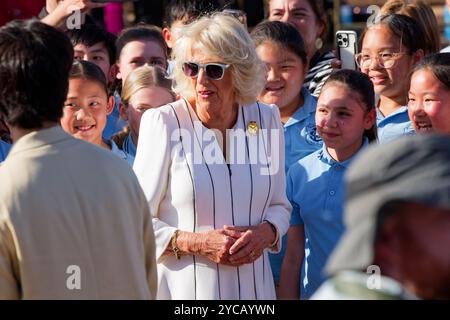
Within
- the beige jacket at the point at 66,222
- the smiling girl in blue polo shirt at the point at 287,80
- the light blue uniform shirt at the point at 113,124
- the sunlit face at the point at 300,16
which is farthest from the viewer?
the sunlit face at the point at 300,16

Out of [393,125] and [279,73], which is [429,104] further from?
[279,73]

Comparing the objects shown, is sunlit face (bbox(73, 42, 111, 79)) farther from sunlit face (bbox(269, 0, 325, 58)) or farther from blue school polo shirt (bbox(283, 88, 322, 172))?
blue school polo shirt (bbox(283, 88, 322, 172))

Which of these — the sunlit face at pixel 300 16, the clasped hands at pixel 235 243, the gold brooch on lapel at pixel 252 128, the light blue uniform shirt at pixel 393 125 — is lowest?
the clasped hands at pixel 235 243

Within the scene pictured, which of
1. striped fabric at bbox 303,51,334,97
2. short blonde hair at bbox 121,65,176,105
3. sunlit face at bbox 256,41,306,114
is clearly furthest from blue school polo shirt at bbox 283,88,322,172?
short blonde hair at bbox 121,65,176,105

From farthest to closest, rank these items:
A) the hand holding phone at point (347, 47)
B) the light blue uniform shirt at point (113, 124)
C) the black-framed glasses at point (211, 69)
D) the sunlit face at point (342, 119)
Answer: the hand holding phone at point (347, 47), the light blue uniform shirt at point (113, 124), the sunlit face at point (342, 119), the black-framed glasses at point (211, 69)

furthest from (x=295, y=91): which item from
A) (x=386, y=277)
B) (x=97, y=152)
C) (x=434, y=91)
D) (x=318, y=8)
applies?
(x=386, y=277)

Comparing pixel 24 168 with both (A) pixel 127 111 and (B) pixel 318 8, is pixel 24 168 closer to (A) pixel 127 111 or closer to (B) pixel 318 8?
(A) pixel 127 111

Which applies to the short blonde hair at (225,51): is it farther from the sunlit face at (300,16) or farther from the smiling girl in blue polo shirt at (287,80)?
the sunlit face at (300,16)

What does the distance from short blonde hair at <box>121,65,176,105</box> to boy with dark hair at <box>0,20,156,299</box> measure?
2235 mm

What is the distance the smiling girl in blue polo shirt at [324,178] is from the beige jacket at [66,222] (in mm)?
1808

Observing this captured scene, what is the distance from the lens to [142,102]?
5.32m

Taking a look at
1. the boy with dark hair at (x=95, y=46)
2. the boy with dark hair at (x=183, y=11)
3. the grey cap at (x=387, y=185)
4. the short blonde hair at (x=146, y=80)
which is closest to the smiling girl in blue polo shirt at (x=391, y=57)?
the boy with dark hair at (x=183, y=11)

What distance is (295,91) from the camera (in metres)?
5.52

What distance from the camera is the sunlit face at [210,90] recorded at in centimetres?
427
